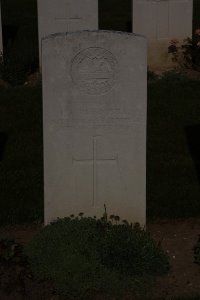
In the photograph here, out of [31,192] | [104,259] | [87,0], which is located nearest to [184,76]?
[87,0]

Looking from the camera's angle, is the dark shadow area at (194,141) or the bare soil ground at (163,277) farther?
the dark shadow area at (194,141)

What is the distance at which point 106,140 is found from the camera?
6.98m

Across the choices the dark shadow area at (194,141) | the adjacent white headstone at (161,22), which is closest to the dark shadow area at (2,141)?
the dark shadow area at (194,141)

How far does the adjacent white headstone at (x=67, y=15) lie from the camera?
1336cm

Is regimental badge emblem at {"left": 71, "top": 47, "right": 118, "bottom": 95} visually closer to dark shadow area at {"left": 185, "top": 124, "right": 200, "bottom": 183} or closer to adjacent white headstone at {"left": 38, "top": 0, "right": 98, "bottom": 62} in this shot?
dark shadow area at {"left": 185, "top": 124, "right": 200, "bottom": 183}

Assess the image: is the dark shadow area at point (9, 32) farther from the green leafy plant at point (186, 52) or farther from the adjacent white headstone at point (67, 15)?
the green leafy plant at point (186, 52)

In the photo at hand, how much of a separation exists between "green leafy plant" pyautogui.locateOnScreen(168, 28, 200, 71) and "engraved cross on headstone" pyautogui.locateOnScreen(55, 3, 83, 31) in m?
2.05

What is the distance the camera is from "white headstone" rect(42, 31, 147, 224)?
6.79 metres

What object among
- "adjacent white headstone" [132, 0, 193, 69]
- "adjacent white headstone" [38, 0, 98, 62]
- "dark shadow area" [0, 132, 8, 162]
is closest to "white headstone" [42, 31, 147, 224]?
"dark shadow area" [0, 132, 8, 162]

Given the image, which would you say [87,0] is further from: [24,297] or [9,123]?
[24,297]

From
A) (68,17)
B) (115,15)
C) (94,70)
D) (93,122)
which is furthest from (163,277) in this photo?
(115,15)

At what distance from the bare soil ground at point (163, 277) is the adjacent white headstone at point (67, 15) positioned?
21.2 ft

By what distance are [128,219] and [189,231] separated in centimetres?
74

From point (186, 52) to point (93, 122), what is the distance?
25.8 ft
